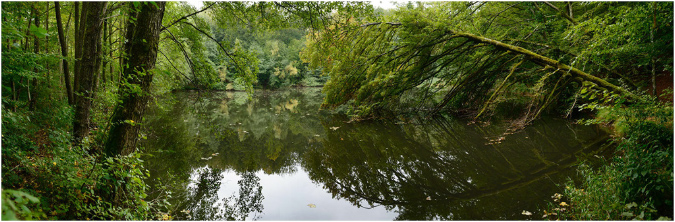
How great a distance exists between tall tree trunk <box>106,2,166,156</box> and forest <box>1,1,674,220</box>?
0.02 m

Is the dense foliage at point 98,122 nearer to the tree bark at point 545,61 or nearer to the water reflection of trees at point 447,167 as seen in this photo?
the water reflection of trees at point 447,167

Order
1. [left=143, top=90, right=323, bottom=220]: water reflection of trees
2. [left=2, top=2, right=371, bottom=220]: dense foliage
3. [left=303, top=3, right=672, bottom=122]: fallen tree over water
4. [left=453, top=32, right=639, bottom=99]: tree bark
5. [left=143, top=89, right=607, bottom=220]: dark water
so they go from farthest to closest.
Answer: [left=303, top=3, right=672, bottom=122]: fallen tree over water < [left=453, top=32, right=639, bottom=99]: tree bark < [left=143, top=90, right=323, bottom=220]: water reflection of trees < [left=143, top=89, right=607, bottom=220]: dark water < [left=2, top=2, right=371, bottom=220]: dense foliage

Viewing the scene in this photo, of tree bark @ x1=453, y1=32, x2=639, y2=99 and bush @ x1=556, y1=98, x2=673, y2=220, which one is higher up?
tree bark @ x1=453, y1=32, x2=639, y2=99

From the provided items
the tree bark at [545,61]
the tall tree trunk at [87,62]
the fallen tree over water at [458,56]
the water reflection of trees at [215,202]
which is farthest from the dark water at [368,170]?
the tree bark at [545,61]

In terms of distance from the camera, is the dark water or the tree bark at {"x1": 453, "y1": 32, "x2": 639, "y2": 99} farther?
the tree bark at {"x1": 453, "y1": 32, "x2": 639, "y2": 99}

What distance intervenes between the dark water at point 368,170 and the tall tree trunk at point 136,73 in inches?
36.9

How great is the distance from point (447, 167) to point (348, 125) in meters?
5.69

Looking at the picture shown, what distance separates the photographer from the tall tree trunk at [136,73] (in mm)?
3215

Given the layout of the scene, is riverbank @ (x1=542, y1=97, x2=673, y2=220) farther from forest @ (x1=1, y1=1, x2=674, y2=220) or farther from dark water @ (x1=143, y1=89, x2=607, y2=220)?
dark water @ (x1=143, y1=89, x2=607, y2=220)

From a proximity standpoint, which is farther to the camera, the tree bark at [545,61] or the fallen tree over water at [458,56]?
the fallen tree over water at [458,56]

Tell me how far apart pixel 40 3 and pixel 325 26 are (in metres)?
6.28

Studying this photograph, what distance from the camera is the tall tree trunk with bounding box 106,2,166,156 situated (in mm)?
3215

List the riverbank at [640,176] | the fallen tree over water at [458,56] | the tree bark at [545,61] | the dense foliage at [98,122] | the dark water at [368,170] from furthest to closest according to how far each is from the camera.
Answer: the fallen tree over water at [458,56] → the tree bark at [545,61] → the dark water at [368,170] → the riverbank at [640,176] → the dense foliage at [98,122]

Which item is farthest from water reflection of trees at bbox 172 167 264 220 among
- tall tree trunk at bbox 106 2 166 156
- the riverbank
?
the riverbank
